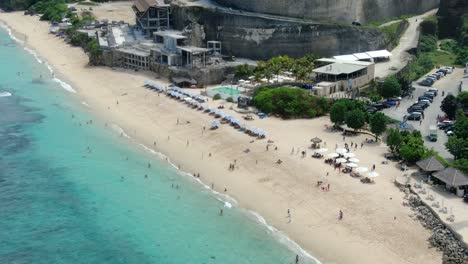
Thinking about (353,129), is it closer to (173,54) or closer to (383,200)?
(383,200)

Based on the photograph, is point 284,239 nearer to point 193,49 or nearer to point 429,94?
point 429,94

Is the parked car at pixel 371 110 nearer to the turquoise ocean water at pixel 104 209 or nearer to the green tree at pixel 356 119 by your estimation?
the green tree at pixel 356 119

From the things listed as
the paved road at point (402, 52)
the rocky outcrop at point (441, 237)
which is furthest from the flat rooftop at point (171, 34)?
the rocky outcrop at point (441, 237)

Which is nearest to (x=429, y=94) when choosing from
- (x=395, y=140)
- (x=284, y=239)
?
(x=395, y=140)

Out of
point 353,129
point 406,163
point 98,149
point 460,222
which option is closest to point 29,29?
point 98,149

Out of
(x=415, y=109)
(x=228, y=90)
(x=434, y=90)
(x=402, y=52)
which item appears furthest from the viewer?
(x=402, y=52)

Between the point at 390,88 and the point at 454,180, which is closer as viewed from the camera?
the point at 454,180
